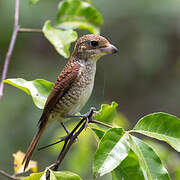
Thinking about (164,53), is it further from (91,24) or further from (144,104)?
(91,24)

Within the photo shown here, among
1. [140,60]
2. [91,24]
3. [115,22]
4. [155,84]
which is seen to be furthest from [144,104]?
[91,24]

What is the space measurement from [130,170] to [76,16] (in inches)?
64.4

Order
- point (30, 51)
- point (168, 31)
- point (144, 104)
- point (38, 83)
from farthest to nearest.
Result: 1. point (144, 104)
2. point (30, 51)
3. point (168, 31)
4. point (38, 83)

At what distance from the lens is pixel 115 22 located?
6.00 m

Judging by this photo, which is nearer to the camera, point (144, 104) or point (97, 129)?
point (97, 129)

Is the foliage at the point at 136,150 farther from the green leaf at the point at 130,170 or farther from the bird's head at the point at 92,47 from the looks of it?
the bird's head at the point at 92,47

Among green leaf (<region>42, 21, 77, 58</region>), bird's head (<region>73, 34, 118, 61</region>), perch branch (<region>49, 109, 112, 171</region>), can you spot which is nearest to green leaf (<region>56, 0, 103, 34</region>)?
green leaf (<region>42, 21, 77, 58</region>)

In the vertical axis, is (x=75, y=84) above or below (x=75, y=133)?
below

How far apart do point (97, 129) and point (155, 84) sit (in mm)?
4879

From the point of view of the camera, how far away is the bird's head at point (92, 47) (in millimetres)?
2750

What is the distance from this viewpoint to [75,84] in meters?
2.82

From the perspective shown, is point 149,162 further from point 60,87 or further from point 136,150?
point 60,87

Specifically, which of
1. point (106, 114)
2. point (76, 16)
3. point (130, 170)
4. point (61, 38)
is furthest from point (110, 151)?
point (76, 16)

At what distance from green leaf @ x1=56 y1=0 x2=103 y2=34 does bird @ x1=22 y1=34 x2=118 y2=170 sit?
1.16 feet
